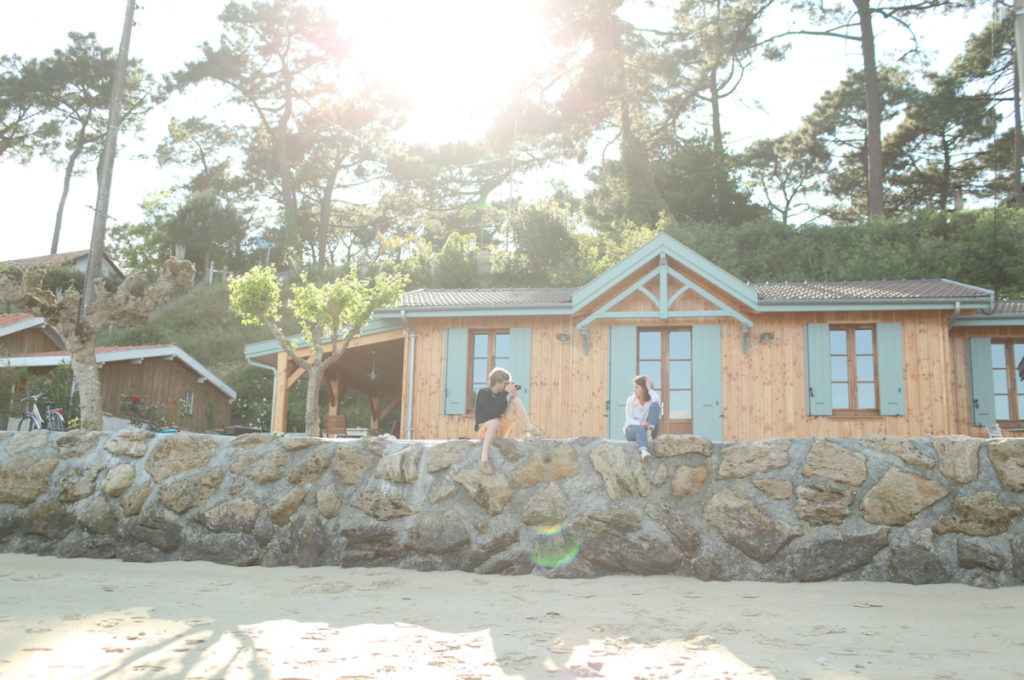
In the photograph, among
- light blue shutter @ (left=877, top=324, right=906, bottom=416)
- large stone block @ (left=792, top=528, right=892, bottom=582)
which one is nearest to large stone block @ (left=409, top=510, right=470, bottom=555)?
large stone block @ (left=792, top=528, right=892, bottom=582)

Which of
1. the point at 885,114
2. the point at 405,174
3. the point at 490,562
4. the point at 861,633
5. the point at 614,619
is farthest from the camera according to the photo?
the point at 405,174

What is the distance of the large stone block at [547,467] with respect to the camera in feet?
22.6

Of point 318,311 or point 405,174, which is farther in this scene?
point 405,174

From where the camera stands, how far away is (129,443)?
8.01m

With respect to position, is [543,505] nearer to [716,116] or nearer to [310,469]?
[310,469]

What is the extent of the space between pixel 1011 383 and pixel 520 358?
24.5 feet

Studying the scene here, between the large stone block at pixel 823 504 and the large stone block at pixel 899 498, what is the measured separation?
0.13 m

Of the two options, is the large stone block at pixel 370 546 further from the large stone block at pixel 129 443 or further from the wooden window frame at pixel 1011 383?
the wooden window frame at pixel 1011 383

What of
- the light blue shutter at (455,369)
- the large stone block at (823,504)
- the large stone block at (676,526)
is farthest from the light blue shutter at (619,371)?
the large stone block at (823,504)

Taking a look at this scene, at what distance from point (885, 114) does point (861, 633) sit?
29.2 m

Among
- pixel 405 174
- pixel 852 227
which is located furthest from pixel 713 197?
pixel 405 174

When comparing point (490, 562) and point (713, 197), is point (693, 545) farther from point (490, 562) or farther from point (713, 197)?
point (713, 197)

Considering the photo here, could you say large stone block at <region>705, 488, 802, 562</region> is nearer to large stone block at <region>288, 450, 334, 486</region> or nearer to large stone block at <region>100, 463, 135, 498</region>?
large stone block at <region>288, 450, 334, 486</region>

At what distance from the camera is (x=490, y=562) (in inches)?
263
